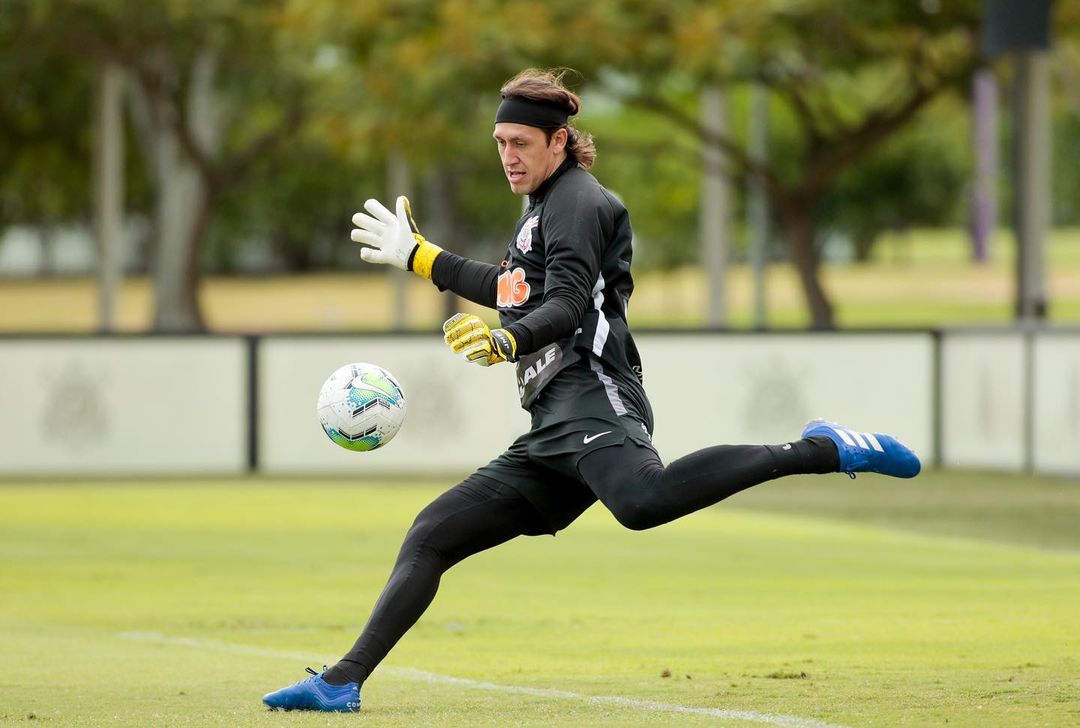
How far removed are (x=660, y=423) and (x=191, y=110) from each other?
2692 cm

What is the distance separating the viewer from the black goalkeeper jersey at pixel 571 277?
672 centimetres

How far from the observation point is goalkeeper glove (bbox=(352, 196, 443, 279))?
23.8 ft

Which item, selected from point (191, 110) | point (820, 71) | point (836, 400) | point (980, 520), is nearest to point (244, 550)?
point (980, 520)

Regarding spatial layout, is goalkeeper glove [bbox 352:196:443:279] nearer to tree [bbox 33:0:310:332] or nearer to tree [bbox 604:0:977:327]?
tree [bbox 604:0:977:327]

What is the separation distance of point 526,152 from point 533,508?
49.8 inches

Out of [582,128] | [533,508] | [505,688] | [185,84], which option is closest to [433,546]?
[533,508]

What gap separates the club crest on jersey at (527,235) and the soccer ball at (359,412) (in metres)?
0.71

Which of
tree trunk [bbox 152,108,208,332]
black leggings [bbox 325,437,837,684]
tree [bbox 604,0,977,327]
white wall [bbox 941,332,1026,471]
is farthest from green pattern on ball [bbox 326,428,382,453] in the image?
tree trunk [bbox 152,108,208,332]

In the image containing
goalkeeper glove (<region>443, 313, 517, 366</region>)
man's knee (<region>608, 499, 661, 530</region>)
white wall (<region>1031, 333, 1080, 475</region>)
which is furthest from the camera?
white wall (<region>1031, 333, 1080, 475</region>)

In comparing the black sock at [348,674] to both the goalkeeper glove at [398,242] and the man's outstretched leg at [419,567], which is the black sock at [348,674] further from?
the goalkeeper glove at [398,242]

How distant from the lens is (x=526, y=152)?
698 centimetres

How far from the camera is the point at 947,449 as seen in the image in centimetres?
2084

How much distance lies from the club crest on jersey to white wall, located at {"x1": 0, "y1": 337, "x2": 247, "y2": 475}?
13924mm

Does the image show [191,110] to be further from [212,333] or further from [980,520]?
[980,520]
